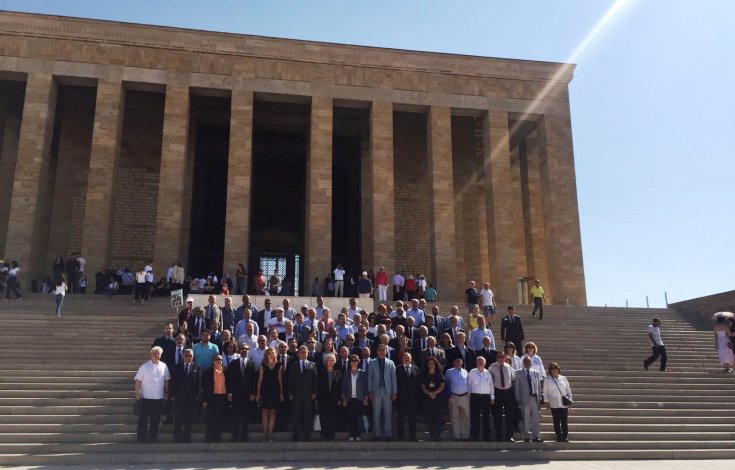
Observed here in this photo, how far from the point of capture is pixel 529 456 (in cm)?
840

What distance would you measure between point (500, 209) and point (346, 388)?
1588 centimetres

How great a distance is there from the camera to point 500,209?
2319 cm

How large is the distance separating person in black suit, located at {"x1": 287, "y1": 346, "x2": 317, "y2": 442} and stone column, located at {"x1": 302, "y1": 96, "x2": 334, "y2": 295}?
12.3 metres

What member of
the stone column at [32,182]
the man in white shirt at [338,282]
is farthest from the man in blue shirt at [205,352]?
the stone column at [32,182]

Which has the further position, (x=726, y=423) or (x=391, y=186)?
(x=391, y=186)

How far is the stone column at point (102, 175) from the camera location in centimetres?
2039

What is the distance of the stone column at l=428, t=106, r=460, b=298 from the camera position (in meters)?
22.1

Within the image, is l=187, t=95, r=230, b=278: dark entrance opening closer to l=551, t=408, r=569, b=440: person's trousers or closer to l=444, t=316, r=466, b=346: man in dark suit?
l=444, t=316, r=466, b=346: man in dark suit

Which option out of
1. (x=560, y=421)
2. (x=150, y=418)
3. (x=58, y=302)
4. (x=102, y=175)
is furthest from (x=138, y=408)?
(x=102, y=175)

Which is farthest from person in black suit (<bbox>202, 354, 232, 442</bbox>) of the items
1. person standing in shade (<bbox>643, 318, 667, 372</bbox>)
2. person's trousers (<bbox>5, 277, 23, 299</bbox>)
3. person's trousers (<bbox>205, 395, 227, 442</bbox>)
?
person's trousers (<bbox>5, 277, 23, 299</bbox>)

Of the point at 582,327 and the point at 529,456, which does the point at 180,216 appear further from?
the point at 529,456

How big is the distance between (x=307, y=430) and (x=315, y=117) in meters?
15.9

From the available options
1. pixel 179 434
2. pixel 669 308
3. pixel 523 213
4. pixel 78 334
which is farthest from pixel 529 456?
pixel 523 213

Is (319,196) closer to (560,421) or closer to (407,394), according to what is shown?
(407,394)
